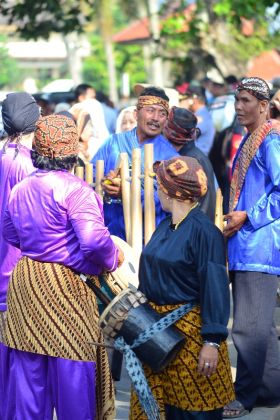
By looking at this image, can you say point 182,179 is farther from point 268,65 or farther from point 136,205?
point 268,65

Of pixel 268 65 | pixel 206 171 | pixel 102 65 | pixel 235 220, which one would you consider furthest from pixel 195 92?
pixel 102 65

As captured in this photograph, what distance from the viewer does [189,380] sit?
5605 millimetres

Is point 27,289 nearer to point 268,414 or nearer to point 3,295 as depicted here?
point 3,295

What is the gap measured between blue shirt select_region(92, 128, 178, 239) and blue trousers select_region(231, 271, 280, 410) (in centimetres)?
120

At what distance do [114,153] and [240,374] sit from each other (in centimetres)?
192

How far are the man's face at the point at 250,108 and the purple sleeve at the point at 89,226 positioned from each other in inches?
63.1

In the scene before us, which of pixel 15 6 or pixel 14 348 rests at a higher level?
pixel 15 6

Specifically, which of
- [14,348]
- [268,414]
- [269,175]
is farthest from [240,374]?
[14,348]

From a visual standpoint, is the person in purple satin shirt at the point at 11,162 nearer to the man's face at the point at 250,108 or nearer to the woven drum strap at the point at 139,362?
the woven drum strap at the point at 139,362

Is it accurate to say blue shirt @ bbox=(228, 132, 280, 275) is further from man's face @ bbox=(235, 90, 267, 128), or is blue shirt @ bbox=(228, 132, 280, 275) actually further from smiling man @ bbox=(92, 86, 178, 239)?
smiling man @ bbox=(92, 86, 178, 239)

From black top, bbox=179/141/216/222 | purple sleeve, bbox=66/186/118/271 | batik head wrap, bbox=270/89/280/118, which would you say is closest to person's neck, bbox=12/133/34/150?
purple sleeve, bbox=66/186/118/271

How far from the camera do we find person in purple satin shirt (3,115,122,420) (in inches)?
236

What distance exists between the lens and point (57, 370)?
6.05 metres

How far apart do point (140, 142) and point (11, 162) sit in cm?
167
